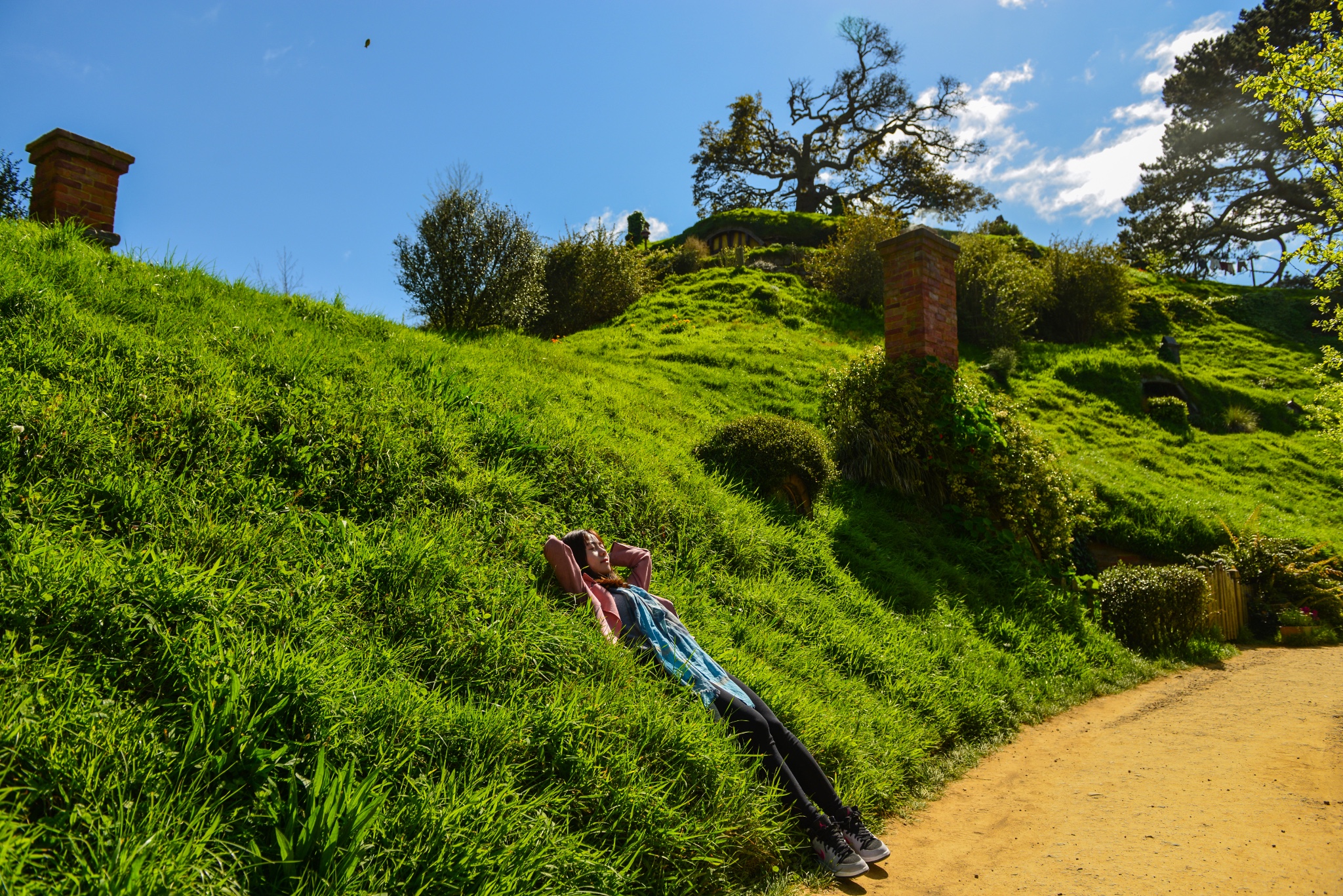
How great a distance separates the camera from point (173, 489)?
3346 mm

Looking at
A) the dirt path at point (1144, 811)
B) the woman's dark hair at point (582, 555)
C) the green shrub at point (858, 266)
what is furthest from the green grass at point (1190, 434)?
the woman's dark hair at point (582, 555)

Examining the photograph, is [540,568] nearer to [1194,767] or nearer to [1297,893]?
[1297,893]

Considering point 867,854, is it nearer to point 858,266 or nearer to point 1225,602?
point 1225,602

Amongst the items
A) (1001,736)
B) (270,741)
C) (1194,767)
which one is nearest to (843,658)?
(1001,736)

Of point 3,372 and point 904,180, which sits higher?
point 904,180

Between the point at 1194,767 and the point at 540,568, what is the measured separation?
445cm

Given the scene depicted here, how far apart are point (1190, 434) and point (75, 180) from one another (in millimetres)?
21299

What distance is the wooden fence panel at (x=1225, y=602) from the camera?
902 centimetres

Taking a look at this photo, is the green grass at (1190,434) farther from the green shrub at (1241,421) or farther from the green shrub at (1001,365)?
the green shrub at (1001,365)

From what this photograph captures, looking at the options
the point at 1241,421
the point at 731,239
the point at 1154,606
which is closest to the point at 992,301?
the point at 1241,421

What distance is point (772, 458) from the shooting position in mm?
7129

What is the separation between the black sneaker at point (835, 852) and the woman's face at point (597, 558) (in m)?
1.78

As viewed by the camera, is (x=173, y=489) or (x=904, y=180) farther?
(x=904, y=180)

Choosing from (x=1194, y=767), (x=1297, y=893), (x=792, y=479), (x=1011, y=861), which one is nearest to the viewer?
(x=1297, y=893)
